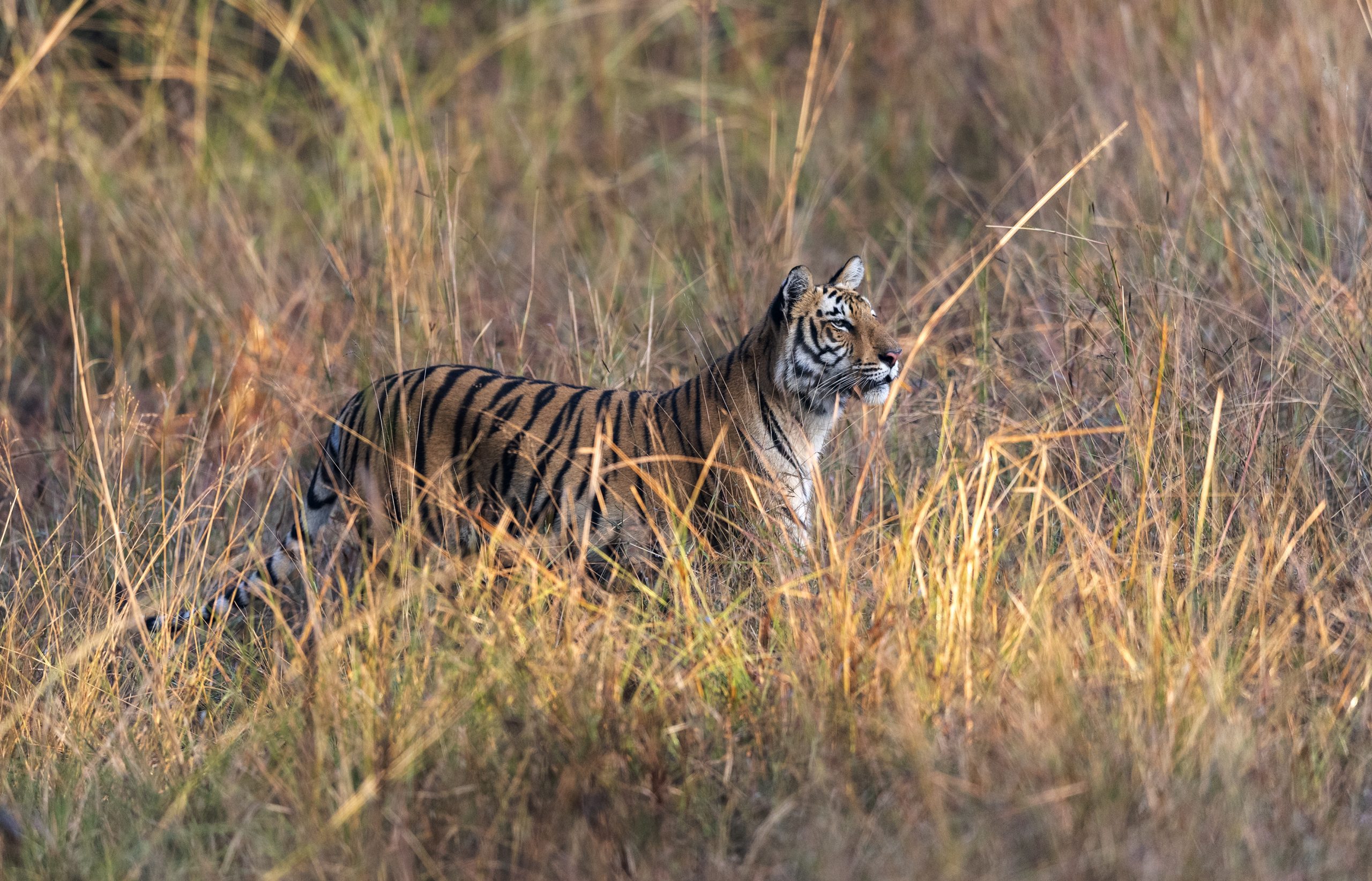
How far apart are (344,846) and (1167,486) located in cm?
193

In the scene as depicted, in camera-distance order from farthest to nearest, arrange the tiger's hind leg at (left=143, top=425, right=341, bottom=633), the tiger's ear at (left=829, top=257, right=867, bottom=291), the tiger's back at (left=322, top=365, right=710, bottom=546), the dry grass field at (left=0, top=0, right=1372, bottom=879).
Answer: the tiger's ear at (left=829, top=257, right=867, bottom=291), the tiger's back at (left=322, top=365, right=710, bottom=546), the tiger's hind leg at (left=143, top=425, right=341, bottom=633), the dry grass field at (left=0, top=0, right=1372, bottom=879)

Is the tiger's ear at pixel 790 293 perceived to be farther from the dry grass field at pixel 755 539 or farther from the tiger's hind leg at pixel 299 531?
the tiger's hind leg at pixel 299 531

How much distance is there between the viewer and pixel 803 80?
763cm

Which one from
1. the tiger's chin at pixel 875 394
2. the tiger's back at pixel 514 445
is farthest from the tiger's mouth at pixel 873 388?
the tiger's back at pixel 514 445

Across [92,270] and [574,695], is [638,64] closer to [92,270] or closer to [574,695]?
[92,270]

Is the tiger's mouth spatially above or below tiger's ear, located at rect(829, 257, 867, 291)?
below

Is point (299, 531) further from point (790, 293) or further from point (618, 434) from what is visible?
point (790, 293)

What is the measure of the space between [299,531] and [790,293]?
1396 mm

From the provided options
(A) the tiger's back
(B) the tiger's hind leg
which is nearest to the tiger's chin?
(A) the tiger's back

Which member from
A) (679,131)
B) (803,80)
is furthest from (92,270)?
(803,80)

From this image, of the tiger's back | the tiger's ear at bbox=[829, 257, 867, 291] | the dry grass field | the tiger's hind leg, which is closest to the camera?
the dry grass field

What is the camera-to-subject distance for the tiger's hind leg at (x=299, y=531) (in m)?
3.65

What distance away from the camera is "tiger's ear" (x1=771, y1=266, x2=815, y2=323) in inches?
148

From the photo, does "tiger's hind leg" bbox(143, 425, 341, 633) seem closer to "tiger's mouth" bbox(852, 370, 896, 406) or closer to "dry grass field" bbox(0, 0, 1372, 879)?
"dry grass field" bbox(0, 0, 1372, 879)
